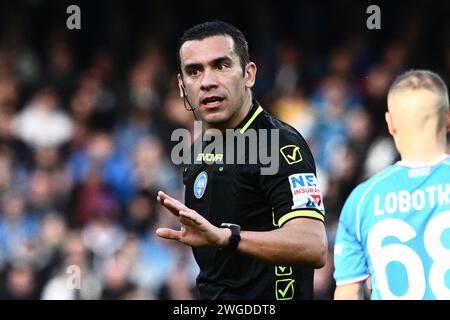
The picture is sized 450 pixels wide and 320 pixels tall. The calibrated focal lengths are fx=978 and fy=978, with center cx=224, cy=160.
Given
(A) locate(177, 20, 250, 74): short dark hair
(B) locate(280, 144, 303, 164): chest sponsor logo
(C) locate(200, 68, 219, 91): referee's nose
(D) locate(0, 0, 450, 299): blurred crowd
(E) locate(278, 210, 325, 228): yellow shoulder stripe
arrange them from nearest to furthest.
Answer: (E) locate(278, 210, 325, 228): yellow shoulder stripe
(B) locate(280, 144, 303, 164): chest sponsor logo
(C) locate(200, 68, 219, 91): referee's nose
(A) locate(177, 20, 250, 74): short dark hair
(D) locate(0, 0, 450, 299): blurred crowd

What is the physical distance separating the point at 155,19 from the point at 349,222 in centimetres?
931

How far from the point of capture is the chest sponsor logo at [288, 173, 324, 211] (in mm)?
4289

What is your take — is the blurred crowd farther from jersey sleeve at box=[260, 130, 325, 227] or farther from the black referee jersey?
jersey sleeve at box=[260, 130, 325, 227]

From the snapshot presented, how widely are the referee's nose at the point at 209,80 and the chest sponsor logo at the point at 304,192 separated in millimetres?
688

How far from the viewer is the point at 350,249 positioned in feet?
15.8

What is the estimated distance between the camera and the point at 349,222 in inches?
188

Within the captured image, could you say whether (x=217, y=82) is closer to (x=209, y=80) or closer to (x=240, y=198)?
(x=209, y=80)

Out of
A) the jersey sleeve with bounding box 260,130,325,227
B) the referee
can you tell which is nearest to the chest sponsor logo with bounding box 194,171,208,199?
the referee

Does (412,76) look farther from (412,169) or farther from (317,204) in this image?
(317,204)

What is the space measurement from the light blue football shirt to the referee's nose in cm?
87

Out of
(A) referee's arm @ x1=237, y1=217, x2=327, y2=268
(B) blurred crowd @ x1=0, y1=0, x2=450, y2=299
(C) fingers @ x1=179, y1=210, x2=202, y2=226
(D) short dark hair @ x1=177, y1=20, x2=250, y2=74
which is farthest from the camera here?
(B) blurred crowd @ x1=0, y1=0, x2=450, y2=299

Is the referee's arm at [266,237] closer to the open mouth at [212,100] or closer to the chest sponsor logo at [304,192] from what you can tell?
the chest sponsor logo at [304,192]

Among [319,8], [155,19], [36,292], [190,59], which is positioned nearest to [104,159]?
[36,292]

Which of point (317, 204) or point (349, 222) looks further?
point (349, 222)
